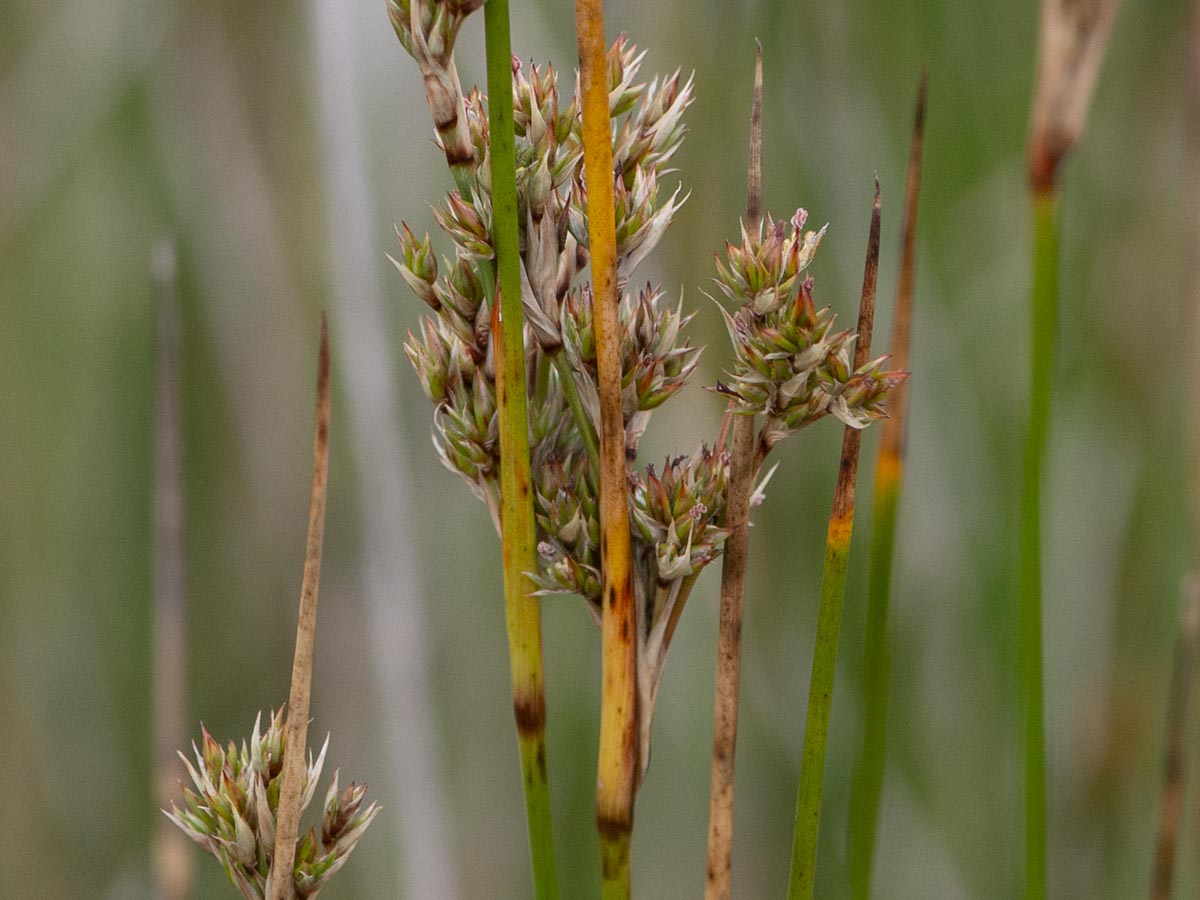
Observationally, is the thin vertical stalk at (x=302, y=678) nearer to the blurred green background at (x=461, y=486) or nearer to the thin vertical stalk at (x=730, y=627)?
the thin vertical stalk at (x=730, y=627)

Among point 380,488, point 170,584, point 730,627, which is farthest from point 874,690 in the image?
point 380,488

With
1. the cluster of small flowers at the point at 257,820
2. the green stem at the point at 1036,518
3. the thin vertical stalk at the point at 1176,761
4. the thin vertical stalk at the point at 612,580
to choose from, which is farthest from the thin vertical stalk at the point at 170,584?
the thin vertical stalk at the point at 1176,761

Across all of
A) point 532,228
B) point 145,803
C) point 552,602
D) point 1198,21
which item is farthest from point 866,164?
point 145,803

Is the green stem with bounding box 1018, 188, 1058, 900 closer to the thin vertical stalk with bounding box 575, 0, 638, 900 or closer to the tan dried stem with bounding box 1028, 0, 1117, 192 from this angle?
the tan dried stem with bounding box 1028, 0, 1117, 192

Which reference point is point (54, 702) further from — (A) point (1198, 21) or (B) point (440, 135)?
(A) point (1198, 21)

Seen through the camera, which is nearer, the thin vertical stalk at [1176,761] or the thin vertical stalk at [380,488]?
the thin vertical stalk at [1176,761]
